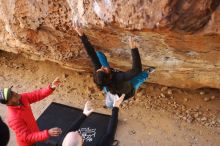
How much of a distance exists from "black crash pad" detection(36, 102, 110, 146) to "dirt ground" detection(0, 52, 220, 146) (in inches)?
6.4

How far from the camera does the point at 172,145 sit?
5.64 meters

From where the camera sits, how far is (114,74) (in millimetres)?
4516

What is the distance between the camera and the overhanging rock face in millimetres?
4043

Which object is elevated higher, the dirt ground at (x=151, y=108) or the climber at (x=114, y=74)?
A: the climber at (x=114, y=74)

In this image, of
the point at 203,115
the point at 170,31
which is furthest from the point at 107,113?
the point at 170,31

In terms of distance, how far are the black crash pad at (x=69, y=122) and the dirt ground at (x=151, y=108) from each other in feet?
0.53

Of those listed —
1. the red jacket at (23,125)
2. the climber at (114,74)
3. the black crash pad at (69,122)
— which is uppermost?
the climber at (114,74)

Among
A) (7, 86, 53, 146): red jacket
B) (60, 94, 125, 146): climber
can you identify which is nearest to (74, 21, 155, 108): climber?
Result: (60, 94, 125, 146): climber

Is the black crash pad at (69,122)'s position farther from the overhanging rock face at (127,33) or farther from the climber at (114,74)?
the climber at (114,74)

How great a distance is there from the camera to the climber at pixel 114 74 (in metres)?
4.34

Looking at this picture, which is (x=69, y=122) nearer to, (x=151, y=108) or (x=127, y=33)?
(x=151, y=108)

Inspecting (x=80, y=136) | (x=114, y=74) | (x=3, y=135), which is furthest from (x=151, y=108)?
(x=3, y=135)

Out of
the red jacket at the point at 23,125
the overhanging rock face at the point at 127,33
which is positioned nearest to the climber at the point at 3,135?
the red jacket at the point at 23,125

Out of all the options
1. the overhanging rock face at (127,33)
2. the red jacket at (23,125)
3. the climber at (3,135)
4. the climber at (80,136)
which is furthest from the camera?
the red jacket at (23,125)
